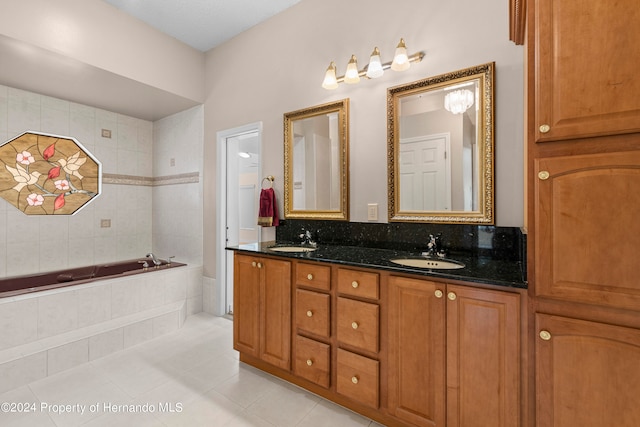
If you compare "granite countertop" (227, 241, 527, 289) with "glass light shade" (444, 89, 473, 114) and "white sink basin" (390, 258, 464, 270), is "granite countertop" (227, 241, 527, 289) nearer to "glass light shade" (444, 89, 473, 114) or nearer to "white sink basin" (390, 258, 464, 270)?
"white sink basin" (390, 258, 464, 270)

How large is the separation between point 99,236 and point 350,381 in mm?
3440

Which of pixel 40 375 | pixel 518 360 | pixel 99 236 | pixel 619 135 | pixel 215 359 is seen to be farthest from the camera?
pixel 99 236

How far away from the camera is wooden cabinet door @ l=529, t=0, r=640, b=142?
932 mm

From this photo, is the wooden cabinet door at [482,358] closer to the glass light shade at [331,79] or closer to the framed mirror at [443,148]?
the framed mirror at [443,148]

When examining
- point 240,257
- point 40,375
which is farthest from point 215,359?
point 40,375

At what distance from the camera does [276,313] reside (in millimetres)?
1935

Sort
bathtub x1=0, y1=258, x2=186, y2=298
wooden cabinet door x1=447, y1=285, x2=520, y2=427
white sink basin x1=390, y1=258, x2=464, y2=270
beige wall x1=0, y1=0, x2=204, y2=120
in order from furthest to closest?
1. bathtub x1=0, y1=258, x2=186, y2=298
2. beige wall x1=0, y1=0, x2=204, y2=120
3. white sink basin x1=390, y1=258, x2=464, y2=270
4. wooden cabinet door x1=447, y1=285, x2=520, y2=427

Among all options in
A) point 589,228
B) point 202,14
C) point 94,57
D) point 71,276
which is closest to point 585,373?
point 589,228

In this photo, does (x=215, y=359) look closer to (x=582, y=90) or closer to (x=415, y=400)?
(x=415, y=400)

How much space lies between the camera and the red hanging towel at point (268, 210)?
8.46 ft

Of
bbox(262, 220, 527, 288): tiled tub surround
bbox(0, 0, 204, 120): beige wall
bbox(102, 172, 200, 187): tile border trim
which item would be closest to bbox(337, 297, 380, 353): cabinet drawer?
bbox(262, 220, 527, 288): tiled tub surround

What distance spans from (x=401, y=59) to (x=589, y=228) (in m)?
1.44

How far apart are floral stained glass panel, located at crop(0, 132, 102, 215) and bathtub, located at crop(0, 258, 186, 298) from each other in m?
0.66

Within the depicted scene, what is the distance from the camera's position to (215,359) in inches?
90.2
